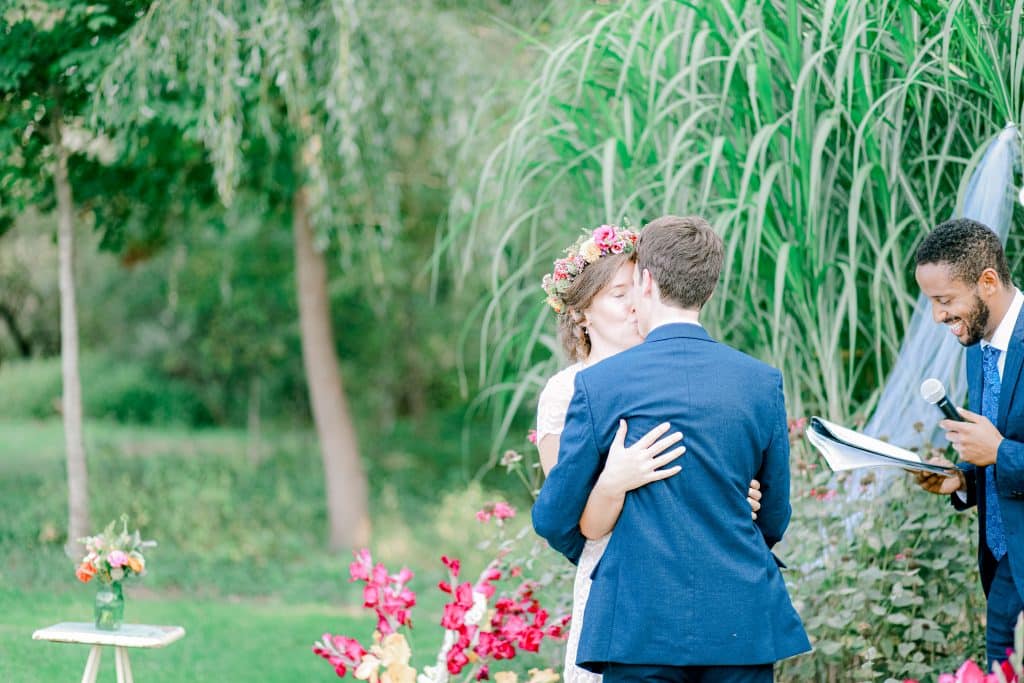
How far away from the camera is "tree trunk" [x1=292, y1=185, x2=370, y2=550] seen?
24.9ft

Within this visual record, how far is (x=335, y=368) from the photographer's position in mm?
7773

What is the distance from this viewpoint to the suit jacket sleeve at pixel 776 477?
1995 mm

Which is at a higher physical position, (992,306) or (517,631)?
(992,306)

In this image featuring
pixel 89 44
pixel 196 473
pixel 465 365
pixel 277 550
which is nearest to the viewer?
pixel 89 44

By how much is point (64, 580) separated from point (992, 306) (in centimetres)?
394

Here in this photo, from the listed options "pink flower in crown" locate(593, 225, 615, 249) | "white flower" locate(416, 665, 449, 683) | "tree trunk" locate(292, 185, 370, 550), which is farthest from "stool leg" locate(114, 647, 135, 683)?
"tree trunk" locate(292, 185, 370, 550)

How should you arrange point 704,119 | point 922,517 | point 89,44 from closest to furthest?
point 922,517, point 704,119, point 89,44

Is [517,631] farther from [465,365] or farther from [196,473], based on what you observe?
[465,365]

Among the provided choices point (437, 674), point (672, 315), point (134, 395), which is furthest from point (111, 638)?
point (134, 395)

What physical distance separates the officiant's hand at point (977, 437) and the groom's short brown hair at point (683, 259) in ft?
2.12

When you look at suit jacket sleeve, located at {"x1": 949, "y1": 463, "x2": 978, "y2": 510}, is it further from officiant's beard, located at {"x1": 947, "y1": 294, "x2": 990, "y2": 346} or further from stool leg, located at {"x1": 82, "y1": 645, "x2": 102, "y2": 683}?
stool leg, located at {"x1": 82, "y1": 645, "x2": 102, "y2": 683}

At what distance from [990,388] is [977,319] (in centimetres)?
19

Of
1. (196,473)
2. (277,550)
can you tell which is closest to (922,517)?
(277,550)

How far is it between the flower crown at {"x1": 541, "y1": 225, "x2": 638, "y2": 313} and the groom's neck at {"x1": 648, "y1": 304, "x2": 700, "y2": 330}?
0.63m
